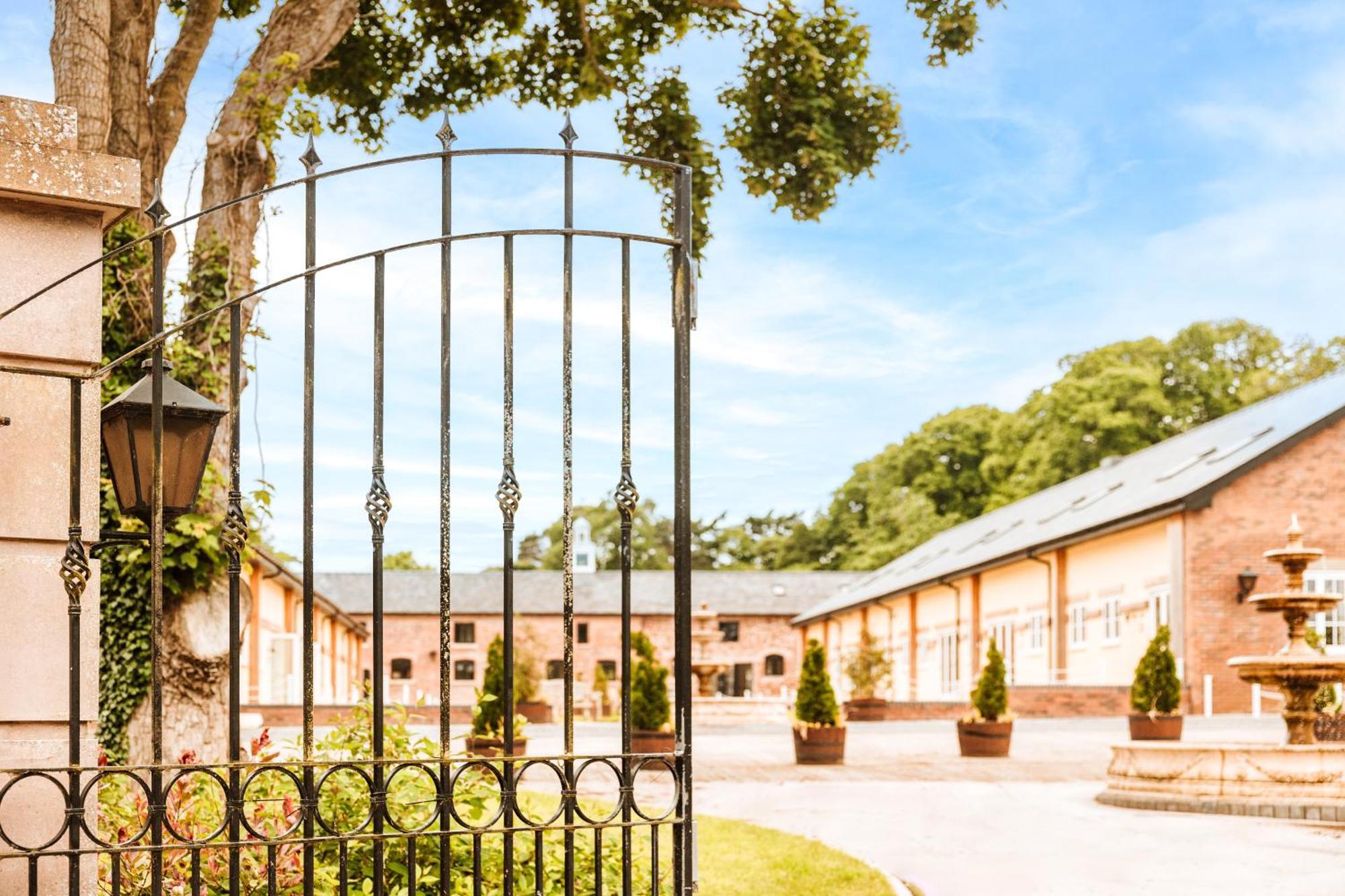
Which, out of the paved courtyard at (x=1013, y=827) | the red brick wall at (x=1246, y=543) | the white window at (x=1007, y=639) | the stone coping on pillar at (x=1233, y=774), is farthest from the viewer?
the white window at (x=1007, y=639)

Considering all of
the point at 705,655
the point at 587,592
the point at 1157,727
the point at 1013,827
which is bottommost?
the point at 705,655

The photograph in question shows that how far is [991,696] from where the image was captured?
18.1 meters

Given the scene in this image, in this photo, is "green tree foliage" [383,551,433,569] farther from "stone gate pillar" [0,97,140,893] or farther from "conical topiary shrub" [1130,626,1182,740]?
"stone gate pillar" [0,97,140,893]

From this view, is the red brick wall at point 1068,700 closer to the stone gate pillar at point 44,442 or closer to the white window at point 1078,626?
the white window at point 1078,626

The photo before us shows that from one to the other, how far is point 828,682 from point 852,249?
1249 cm

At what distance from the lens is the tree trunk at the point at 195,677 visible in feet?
27.6

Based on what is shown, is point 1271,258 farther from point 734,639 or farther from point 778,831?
point 778,831

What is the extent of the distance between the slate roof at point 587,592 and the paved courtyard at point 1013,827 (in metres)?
29.6

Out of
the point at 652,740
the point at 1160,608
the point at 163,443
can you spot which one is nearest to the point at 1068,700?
the point at 1160,608

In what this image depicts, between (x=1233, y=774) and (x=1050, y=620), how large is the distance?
68.9ft

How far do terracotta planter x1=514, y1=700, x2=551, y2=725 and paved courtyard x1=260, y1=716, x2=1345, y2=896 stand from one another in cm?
932

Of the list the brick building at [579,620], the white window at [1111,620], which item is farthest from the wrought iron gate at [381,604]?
the brick building at [579,620]

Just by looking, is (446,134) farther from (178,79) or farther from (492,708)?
(492,708)

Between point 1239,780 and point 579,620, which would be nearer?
point 1239,780
